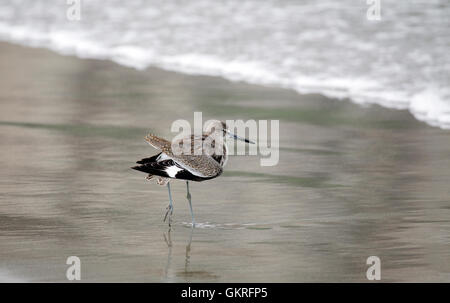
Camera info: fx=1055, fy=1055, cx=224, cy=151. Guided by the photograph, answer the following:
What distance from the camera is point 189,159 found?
671 centimetres

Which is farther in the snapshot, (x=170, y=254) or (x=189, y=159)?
(x=189, y=159)

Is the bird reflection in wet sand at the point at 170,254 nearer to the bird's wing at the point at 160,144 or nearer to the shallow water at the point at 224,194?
the shallow water at the point at 224,194

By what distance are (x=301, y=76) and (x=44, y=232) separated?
5.84 metres

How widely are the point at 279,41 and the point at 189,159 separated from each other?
7126mm

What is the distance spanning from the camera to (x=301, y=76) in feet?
38.8

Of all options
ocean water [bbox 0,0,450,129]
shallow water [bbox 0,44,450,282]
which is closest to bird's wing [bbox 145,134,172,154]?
shallow water [bbox 0,44,450,282]

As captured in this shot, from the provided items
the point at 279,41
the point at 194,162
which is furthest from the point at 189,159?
the point at 279,41

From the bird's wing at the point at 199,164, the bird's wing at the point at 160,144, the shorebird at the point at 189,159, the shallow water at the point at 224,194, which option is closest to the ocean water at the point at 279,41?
the shallow water at the point at 224,194

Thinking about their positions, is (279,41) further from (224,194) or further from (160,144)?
(160,144)

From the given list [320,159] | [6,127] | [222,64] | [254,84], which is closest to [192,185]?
[320,159]

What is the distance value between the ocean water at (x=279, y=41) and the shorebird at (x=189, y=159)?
3.45 m

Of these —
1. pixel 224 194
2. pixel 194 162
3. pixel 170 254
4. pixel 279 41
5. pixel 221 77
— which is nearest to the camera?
pixel 170 254

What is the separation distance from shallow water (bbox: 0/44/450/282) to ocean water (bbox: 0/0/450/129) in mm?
850

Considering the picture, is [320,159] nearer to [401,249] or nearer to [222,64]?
[401,249]
